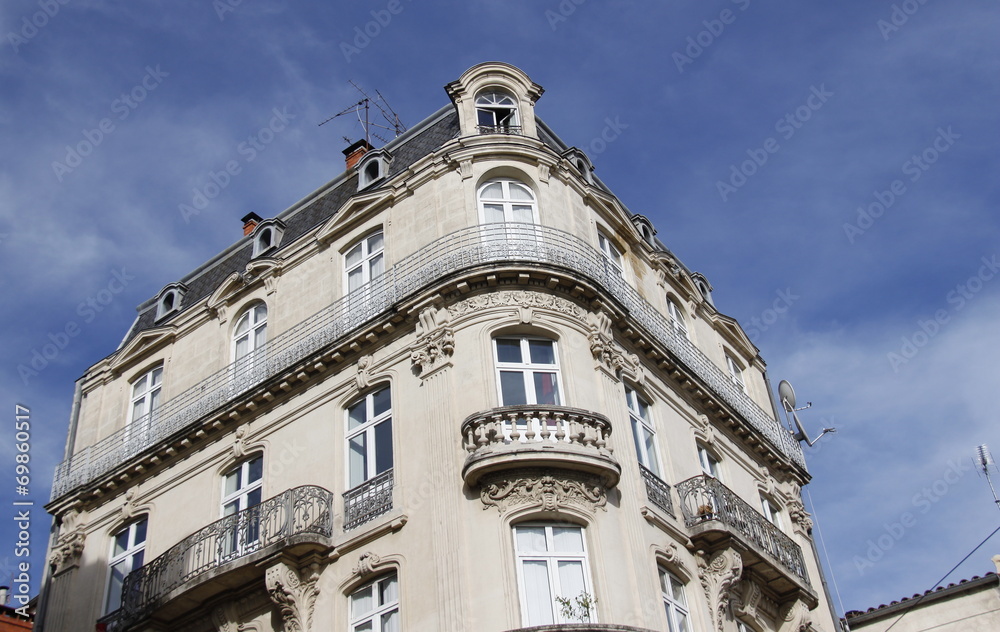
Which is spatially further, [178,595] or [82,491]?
[82,491]

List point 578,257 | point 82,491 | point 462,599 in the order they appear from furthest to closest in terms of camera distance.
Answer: point 82,491 < point 578,257 < point 462,599

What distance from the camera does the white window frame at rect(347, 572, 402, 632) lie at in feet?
62.1

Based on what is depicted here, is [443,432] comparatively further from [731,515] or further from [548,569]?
[731,515]

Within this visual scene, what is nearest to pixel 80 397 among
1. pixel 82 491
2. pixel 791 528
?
pixel 82 491

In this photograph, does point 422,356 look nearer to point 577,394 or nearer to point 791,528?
point 577,394

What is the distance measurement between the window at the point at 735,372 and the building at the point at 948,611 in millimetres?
6545

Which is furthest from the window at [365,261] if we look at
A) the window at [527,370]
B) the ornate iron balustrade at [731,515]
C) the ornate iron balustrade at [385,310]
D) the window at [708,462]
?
the window at [708,462]

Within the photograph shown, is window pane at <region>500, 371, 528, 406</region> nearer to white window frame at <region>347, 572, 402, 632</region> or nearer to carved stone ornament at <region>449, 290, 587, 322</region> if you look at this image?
carved stone ornament at <region>449, 290, 587, 322</region>

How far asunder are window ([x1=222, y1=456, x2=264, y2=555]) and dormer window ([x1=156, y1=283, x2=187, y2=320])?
7071 millimetres

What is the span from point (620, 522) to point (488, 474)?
2.50 m

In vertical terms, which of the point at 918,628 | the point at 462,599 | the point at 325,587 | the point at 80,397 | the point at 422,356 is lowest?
the point at 462,599

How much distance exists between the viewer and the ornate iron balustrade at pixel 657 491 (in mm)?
21125

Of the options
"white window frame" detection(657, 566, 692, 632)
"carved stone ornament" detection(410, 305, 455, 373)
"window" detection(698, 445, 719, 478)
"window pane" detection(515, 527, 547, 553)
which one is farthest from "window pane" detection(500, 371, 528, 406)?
"window" detection(698, 445, 719, 478)

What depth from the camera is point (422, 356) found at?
21.2m
